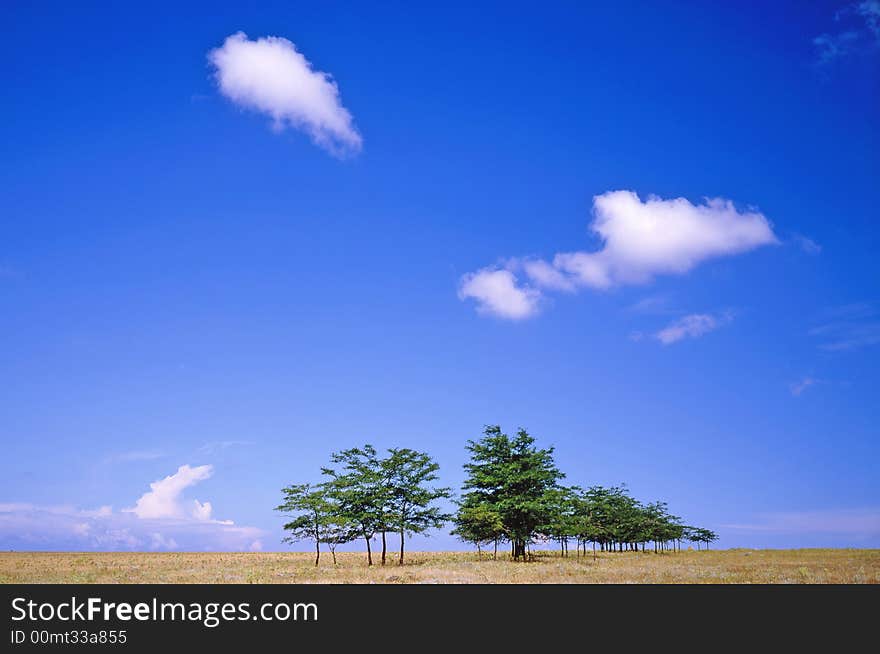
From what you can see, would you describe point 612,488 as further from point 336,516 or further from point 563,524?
point 336,516

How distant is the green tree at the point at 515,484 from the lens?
63.6 metres

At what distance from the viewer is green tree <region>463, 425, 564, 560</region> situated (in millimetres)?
63562

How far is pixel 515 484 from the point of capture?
66125mm

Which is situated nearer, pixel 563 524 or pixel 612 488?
pixel 563 524
